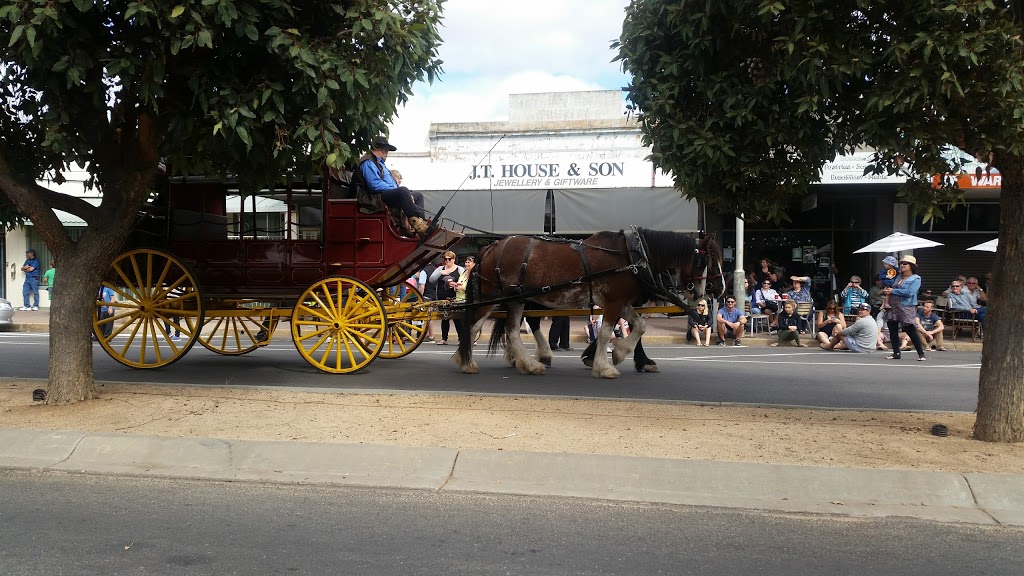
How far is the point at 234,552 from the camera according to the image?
4.45 meters

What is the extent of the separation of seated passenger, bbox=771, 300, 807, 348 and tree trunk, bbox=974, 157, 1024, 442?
32.4ft

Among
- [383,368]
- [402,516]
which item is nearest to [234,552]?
[402,516]

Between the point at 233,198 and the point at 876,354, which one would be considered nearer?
the point at 233,198

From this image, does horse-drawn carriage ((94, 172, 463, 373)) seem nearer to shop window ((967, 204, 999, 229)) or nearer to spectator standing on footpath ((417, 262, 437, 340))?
spectator standing on footpath ((417, 262, 437, 340))

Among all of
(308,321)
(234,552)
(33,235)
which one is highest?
(33,235)

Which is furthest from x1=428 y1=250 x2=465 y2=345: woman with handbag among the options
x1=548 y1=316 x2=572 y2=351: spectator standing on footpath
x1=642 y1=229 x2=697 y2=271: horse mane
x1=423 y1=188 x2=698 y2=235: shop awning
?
x1=642 y1=229 x2=697 y2=271: horse mane

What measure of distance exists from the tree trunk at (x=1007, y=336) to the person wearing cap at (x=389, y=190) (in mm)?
6205

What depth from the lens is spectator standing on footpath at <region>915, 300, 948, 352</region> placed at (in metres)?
15.5

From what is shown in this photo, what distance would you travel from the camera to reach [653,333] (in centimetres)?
1766

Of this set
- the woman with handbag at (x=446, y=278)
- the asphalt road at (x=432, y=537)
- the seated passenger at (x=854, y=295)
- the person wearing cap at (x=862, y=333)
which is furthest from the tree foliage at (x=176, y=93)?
the seated passenger at (x=854, y=295)

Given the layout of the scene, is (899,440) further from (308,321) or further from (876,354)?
(876,354)

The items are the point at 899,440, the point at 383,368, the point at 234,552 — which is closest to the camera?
the point at 234,552

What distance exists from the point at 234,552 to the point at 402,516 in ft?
3.58

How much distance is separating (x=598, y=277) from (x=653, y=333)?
8374 millimetres
